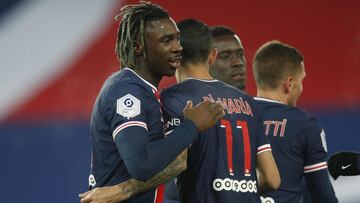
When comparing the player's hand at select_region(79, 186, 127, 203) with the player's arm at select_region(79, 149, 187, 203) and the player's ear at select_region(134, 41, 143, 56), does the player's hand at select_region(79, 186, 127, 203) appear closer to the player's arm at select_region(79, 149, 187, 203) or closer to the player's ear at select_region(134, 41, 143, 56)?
the player's arm at select_region(79, 149, 187, 203)

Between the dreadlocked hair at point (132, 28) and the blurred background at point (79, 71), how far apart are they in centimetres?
255

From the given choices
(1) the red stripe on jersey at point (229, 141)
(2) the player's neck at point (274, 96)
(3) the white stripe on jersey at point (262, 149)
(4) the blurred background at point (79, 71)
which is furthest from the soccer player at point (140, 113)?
(4) the blurred background at point (79, 71)

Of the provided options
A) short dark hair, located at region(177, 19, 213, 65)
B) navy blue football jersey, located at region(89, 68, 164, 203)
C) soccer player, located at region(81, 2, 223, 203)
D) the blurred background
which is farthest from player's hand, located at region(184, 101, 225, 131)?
the blurred background

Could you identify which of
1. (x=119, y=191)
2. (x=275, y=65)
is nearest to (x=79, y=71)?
(x=275, y=65)

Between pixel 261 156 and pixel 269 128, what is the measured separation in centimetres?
62

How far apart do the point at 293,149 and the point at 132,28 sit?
3.87 feet

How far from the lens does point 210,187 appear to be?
3104 mm

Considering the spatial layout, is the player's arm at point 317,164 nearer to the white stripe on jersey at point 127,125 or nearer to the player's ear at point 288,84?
→ the player's ear at point 288,84

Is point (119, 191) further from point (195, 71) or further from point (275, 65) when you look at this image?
point (275, 65)

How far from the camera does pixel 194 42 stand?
128 inches

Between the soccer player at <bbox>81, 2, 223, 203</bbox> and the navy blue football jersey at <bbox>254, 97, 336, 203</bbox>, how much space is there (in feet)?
3.11

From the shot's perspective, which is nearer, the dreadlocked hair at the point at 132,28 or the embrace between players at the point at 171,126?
the embrace between players at the point at 171,126

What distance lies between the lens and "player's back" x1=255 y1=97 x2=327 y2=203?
380 cm

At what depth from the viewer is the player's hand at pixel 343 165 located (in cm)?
403
